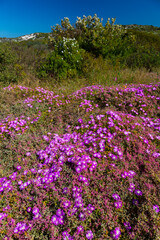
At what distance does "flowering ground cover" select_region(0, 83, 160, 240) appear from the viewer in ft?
5.67

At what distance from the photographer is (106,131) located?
2949 mm

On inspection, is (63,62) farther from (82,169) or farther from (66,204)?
(66,204)

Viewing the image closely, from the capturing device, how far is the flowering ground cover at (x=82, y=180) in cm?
173

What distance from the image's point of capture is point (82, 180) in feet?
6.79

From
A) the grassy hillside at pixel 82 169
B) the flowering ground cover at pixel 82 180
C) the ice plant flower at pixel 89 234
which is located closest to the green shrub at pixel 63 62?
the grassy hillside at pixel 82 169

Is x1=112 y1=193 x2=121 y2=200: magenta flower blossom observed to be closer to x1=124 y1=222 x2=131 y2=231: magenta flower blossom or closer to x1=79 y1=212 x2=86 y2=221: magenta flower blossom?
x1=124 y1=222 x2=131 y2=231: magenta flower blossom

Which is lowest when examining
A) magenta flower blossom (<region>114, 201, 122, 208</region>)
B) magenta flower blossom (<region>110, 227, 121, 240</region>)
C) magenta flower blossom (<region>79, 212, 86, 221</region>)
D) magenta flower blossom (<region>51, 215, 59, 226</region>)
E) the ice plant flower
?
the ice plant flower

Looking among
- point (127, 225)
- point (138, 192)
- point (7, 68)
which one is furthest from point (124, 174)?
point (7, 68)

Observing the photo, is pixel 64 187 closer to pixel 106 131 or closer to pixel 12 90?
pixel 106 131

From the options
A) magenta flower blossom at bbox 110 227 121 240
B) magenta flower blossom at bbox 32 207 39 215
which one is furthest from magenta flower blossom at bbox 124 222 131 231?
magenta flower blossom at bbox 32 207 39 215

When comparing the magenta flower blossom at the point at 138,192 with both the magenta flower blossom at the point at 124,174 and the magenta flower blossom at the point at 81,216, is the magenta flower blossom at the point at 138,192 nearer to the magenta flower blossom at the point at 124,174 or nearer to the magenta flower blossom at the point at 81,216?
the magenta flower blossom at the point at 124,174

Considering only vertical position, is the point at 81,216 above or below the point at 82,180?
below

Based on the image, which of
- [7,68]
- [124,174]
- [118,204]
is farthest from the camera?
[7,68]

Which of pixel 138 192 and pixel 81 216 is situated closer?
pixel 81 216
